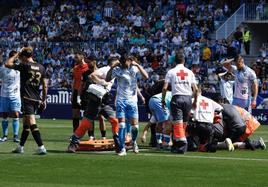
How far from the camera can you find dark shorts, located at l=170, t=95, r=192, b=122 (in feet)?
63.5

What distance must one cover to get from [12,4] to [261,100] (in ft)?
84.2

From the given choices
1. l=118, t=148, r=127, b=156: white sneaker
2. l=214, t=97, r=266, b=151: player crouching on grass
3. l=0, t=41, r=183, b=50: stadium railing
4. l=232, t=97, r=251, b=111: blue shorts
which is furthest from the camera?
l=0, t=41, r=183, b=50: stadium railing

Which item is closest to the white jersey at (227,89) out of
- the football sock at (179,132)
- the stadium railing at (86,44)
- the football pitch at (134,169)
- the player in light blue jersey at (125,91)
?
the football pitch at (134,169)

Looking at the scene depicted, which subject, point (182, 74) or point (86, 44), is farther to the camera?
point (86, 44)

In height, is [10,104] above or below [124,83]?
below

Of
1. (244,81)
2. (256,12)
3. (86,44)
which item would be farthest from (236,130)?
(86,44)

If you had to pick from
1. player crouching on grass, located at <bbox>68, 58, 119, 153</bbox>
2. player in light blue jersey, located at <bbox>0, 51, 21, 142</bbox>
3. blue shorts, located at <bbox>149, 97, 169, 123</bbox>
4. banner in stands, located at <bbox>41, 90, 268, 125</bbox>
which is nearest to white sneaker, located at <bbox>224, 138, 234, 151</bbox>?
blue shorts, located at <bbox>149, 97, 169, 123</bbox>

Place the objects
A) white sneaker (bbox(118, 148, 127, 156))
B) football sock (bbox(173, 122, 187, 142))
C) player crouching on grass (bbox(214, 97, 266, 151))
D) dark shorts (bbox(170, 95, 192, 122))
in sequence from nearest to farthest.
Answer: white sneaker (bbox(118, 148, 127, 156)) → football sock (bbox(173, 122, 187, 142)) → dark shorts (bbox(170, 95, 192, 122)) → player crouching on grass (bbox(214, 97, 266, 151))

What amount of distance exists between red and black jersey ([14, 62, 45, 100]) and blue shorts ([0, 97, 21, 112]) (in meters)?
4.57

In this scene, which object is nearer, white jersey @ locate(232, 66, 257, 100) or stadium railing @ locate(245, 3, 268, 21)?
white jersey @ locate(232, 66, 257, 100)

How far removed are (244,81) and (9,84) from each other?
20.2 feet

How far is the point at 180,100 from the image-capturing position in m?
19.4

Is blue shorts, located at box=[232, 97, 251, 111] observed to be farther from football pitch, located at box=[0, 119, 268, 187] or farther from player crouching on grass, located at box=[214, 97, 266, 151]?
football pitch, located at box=[0, 119, 268, 187]

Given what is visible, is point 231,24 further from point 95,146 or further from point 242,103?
point 95,146
